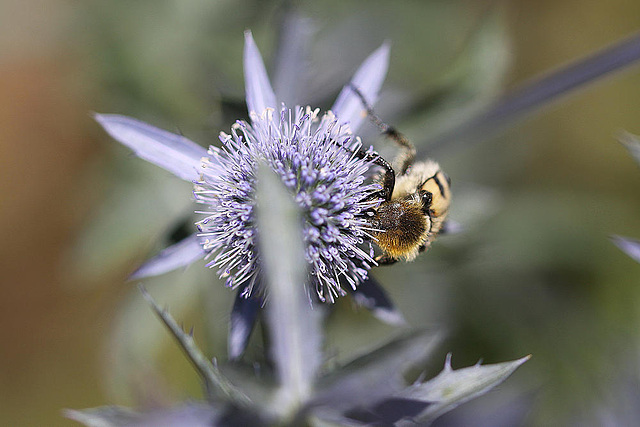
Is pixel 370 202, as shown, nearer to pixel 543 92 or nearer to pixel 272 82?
pixel 272 82

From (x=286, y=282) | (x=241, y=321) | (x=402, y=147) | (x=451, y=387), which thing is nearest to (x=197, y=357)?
(x=241, y=321)

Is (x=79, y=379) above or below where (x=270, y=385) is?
above

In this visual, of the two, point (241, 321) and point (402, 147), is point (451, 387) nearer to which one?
point (241, 321)

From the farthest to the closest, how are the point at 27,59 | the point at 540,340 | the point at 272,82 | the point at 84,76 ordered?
the point at 27,59, the point at 540,340, the point at 84,76, the point at 272,82

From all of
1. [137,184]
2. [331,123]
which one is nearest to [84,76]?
[137,184]

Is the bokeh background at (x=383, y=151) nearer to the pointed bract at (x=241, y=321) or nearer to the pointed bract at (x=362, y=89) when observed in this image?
the pointed bract at (x=362, y=89)

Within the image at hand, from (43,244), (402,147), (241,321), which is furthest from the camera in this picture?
(43,244)

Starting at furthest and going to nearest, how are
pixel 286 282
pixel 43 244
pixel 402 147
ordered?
pixel 43 244, pixel 402 147, pixel 286 282

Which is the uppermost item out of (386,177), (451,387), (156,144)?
(156,144)
